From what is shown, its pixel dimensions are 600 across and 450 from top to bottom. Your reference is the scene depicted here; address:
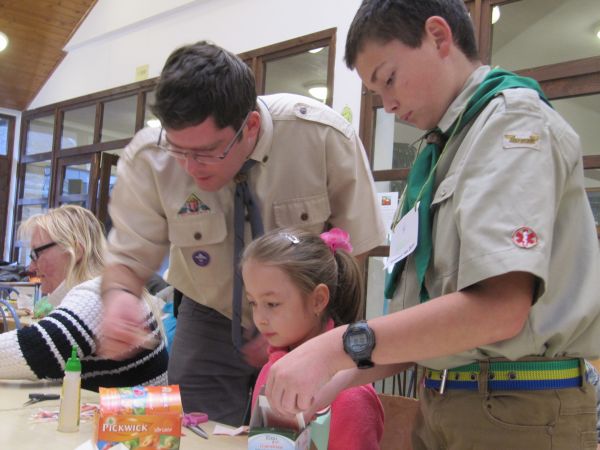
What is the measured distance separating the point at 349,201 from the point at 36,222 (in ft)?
4.59

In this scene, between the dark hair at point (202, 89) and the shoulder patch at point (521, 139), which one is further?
the dark hair at point (202, 89)

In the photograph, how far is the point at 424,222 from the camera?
992 millimetres

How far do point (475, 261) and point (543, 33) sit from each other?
11.6 ft

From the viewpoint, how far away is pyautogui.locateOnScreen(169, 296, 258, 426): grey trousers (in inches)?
68.4

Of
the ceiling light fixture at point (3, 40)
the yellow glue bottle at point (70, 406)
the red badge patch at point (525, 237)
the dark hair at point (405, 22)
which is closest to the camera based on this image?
the red badge patch at point (525, 237)

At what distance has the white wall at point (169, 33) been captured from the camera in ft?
16.0

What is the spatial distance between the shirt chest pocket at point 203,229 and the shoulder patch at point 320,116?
35 centimetres

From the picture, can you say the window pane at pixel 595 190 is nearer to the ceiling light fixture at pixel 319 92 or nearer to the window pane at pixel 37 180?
the ceiling light fixture at pixel 319 92

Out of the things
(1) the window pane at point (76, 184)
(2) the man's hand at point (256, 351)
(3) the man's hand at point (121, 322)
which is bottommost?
(2) the man's hand at point (256, 351)

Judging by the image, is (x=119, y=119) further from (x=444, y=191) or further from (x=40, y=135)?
(x=444, y=191)

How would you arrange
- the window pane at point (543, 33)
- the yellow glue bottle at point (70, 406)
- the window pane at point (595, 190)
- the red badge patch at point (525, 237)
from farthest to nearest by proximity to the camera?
the window pane at point (543, 33) < the window pane at point (595, 190) < the yellow glue bottle at point (70, 406) < the red badge patch at point (525, 237)

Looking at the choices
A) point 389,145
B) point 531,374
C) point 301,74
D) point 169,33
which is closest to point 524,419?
point 531,374

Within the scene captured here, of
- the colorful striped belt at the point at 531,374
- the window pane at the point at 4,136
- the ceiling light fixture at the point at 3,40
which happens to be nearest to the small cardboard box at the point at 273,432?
the colorful striped belt at the point at 531,374

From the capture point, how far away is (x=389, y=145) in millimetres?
4547
